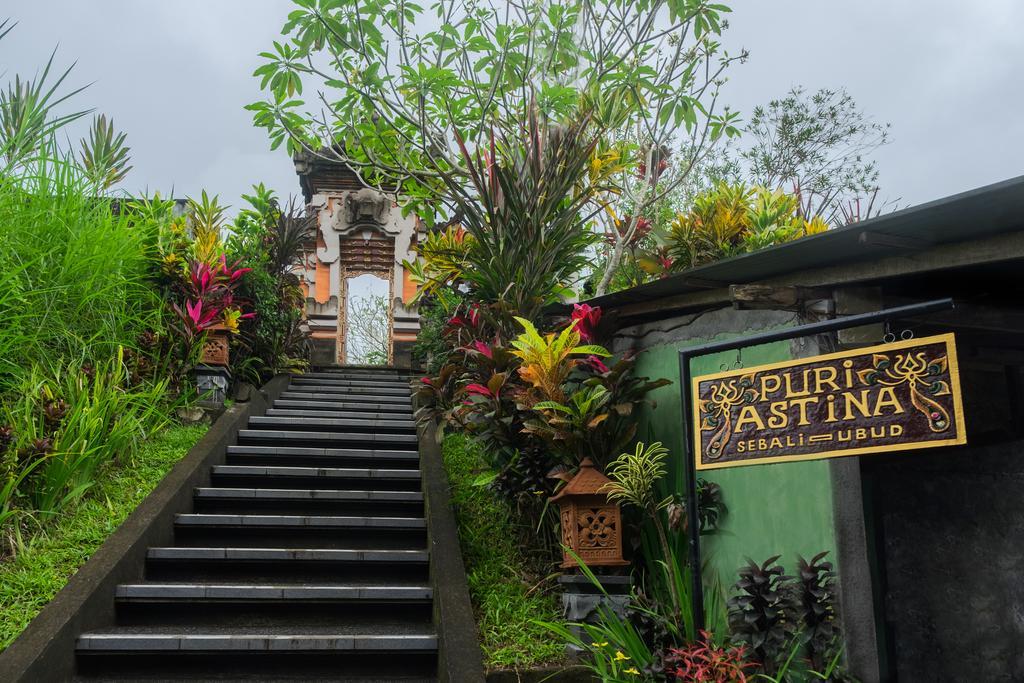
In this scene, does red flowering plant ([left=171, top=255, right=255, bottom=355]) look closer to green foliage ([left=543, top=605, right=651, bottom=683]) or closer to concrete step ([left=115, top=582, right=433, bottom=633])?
concrete step ([left=115, top=582, right=433, bottom=633])

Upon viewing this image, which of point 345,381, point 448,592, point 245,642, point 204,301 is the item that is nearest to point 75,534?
point 245,642

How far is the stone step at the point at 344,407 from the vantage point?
Answer: 26.6 feet

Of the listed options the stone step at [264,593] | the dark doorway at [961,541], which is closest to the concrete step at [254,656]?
the stone step at [264,593]

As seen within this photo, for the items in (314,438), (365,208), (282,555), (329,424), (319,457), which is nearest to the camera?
(282,555)

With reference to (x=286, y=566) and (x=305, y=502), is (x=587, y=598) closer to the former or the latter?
(x=286, y=566)

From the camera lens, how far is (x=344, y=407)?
822cm

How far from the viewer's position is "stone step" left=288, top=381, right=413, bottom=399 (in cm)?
902

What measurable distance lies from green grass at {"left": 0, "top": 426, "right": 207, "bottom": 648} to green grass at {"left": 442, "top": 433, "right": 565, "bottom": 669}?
2.17 m

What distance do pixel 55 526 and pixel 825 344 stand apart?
4635 millimetres

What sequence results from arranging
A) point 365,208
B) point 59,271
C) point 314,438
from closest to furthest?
point 59,271, point 314,438, point 365,208

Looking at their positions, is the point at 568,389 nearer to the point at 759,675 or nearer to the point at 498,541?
the point at 498,541

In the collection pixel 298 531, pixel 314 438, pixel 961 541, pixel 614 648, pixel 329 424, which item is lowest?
pixel 614 648

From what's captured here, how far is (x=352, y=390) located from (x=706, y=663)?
6179 millimetres

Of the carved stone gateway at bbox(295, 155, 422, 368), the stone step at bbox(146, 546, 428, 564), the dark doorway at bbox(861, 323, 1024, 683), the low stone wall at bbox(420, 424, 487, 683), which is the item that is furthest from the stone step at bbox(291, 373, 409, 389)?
the dark doorway at bbox(861, 323, 1024, 683)
